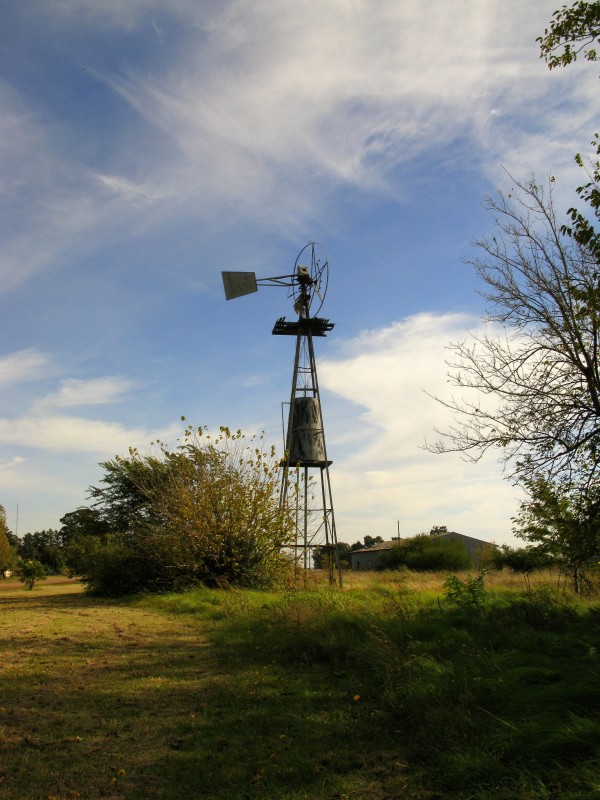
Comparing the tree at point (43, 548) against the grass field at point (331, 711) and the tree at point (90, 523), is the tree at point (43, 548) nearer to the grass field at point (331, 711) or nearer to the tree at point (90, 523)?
the tree at point (90, 523)

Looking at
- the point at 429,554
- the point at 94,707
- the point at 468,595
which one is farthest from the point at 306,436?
the point at 429,554

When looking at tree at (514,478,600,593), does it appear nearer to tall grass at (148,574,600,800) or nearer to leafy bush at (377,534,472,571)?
tall grass at (148,574,600,800)

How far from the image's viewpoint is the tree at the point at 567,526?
28.9 ft

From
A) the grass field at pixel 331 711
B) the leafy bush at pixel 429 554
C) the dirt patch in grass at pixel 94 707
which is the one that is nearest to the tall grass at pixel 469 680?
the grass field at pixel 331 711

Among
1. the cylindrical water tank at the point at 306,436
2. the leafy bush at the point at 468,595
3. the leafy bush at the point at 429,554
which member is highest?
the cylindrical water tank at the point at 306,436

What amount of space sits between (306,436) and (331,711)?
16.3m

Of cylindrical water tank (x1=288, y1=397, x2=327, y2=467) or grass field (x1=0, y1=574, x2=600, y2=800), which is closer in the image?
grass field (x1=0, y1=574, x2=600, y2=800)

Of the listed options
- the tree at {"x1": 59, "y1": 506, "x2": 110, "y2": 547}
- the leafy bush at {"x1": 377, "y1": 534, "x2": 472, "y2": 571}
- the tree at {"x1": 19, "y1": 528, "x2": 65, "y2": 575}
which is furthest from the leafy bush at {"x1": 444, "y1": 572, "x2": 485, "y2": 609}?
the tree at {"x1": 19, "y1": 528, "x2": 65, "y2": 575}

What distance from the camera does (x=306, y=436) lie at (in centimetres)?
2219

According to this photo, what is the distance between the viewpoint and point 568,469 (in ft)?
31.2

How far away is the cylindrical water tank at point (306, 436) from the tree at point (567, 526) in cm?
1208

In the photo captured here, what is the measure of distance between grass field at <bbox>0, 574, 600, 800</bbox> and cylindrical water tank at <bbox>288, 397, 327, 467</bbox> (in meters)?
12.1

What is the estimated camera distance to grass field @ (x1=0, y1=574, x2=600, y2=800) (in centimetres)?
412

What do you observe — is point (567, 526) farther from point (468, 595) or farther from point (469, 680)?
point (469, 680)
